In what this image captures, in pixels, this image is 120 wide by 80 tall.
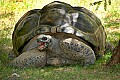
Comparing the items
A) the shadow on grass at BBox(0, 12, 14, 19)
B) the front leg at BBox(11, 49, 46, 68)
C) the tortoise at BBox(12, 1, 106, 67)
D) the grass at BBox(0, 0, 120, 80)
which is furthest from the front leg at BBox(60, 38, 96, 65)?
the shadow on grass at BBox(0, 12, 14, 19)

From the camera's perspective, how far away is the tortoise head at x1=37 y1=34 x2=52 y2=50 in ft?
23.1

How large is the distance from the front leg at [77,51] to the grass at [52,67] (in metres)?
0.16

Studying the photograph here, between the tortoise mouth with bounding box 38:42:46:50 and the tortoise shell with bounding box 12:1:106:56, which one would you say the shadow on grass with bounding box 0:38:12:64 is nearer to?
the tortoise shell with bounding box 12:1:106:56

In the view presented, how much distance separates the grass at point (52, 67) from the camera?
6.14m

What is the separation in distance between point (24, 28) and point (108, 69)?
212cm

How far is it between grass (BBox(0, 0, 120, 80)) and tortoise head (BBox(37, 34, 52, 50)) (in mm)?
393

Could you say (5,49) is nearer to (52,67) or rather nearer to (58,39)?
(58,39)

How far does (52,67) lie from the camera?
7.10 metres

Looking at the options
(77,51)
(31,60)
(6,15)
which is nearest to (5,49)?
(31,60)

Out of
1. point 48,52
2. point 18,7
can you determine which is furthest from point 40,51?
point 18,7

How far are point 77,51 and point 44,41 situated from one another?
0.64m

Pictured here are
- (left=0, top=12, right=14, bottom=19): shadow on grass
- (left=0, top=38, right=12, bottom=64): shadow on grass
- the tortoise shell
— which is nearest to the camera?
the tortoise shell

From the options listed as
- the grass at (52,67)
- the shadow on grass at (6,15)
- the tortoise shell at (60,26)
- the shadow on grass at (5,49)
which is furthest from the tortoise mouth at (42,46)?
the shadow on grass at (6,15)

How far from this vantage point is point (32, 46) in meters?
7.45
